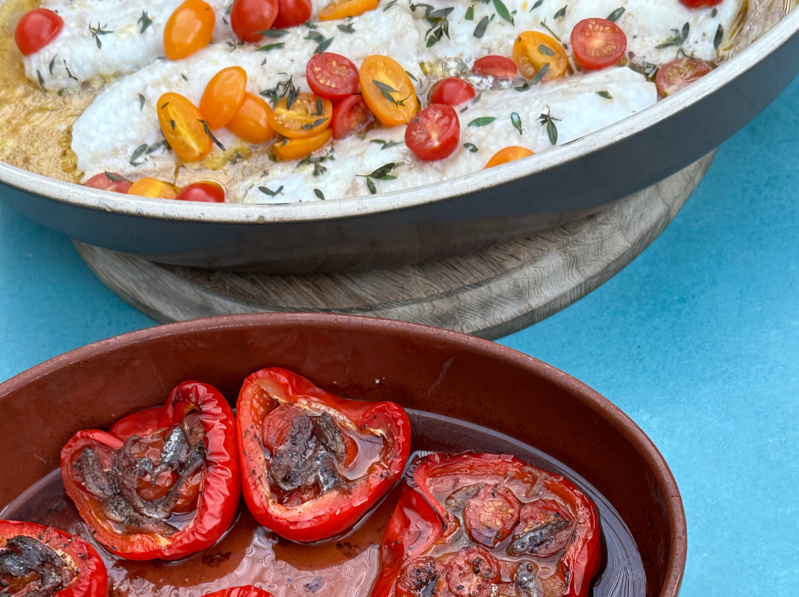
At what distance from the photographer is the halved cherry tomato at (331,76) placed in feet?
8.67

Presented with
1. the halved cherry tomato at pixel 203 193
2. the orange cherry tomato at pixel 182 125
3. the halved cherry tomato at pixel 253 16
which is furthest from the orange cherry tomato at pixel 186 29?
the halved cherry tomato at pixel 203 193

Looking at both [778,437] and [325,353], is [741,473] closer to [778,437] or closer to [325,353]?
[778,437]

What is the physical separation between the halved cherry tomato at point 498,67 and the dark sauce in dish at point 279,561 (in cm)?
132

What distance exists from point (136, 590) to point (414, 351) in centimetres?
78

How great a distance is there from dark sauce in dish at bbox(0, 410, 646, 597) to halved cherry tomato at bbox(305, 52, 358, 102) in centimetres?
129

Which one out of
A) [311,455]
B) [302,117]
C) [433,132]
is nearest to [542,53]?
[433,132]

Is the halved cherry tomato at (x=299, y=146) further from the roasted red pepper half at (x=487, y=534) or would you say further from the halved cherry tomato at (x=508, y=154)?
the roasted red pepper half at (x=487, y=534)

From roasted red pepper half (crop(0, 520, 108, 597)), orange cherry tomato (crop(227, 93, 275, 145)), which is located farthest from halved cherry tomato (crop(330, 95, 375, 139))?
roasted red pepper half (crop(0, 520, 108, 597))

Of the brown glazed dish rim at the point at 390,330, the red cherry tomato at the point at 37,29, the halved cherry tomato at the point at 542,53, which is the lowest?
the brown glazed dish rim at the point at 390,330

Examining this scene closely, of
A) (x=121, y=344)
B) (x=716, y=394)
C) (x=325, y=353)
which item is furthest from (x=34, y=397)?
(x=716, y=394)

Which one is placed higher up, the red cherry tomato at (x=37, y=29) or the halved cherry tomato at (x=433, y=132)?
the red cherry tomato at (x=37, y=29)

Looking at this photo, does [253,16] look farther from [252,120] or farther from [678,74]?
[678,74]

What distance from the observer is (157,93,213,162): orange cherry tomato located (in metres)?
2.65

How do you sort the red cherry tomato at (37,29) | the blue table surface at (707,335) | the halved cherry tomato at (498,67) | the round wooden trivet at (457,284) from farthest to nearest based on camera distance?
the red cherry tomato at (37,29), the halved cherry tomato at (498,67), the round wooden trivet at (457,284), the blue table surface at (707,335)
